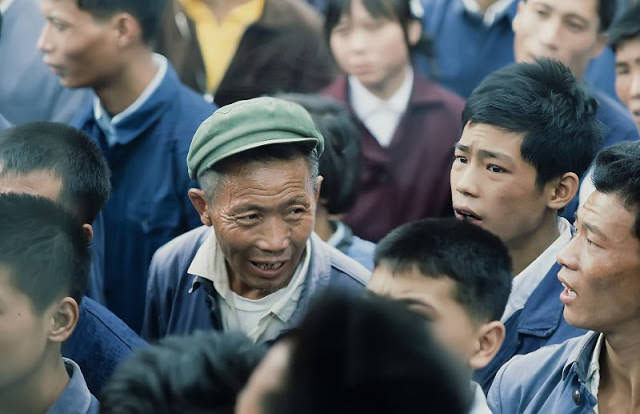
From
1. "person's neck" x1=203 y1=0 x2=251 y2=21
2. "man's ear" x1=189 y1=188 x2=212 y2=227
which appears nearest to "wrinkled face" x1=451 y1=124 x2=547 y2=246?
"man's ear" x1=189 y1=188 x2=212 y2=227

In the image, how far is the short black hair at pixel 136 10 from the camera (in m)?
4.81

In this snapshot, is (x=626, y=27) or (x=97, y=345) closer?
(x=97, y=345)

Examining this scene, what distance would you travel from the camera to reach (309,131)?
3422 mm

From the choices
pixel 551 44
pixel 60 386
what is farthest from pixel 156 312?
pixel 551 44

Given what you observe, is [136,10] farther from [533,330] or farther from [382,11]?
[533,330]

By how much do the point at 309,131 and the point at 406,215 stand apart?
1327 millimetres

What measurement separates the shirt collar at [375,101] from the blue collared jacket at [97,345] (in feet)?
5.91

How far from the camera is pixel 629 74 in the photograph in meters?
4.66

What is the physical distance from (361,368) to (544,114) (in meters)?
2.22

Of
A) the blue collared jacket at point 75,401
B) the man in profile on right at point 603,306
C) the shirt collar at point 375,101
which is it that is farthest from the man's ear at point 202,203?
the shirt collar at point 375,101

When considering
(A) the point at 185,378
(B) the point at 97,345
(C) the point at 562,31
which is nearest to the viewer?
(A) the point at 185,378

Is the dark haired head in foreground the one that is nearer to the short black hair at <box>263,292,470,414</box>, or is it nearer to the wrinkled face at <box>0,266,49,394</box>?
the short black hair at <box>263,292,470,414</box>

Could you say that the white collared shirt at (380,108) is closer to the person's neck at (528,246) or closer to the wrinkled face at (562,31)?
the wrinkled face at (562,31)

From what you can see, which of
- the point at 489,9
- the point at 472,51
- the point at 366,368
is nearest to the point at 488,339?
the point at 366,368
